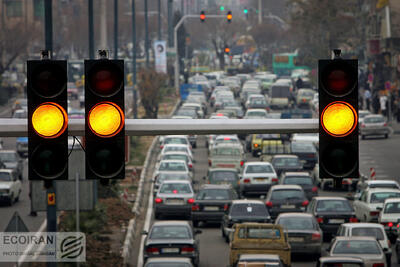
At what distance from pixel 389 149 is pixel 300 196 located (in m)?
23.4

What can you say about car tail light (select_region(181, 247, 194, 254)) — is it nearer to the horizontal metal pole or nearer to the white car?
the white car

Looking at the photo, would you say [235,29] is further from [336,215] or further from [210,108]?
[336,215]

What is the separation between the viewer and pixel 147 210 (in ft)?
118

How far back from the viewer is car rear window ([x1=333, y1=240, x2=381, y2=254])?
22516mm

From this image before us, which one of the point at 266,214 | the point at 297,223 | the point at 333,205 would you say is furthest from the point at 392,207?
the point at 297,223

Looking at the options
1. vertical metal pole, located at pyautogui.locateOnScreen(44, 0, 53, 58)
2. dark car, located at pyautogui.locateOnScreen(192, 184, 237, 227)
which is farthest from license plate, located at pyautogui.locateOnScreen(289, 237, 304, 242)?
vertical metal pole, located at pyautogui.locateOnScreen(44, 0, 53, 58)

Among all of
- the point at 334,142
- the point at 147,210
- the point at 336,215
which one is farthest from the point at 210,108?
the point at 334,142

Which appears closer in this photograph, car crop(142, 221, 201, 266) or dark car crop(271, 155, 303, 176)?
car crop(142, 221, 201, 266)

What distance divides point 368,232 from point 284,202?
7.32m

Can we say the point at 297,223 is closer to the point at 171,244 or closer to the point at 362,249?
the point at 171,244

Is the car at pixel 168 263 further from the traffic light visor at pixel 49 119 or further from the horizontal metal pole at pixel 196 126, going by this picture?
the traffic light visor at pixel 49 119

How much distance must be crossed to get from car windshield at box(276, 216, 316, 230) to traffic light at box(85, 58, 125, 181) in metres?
20.5

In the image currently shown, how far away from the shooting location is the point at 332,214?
97.5 ft

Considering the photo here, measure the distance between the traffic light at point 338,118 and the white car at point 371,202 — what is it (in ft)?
80.8
